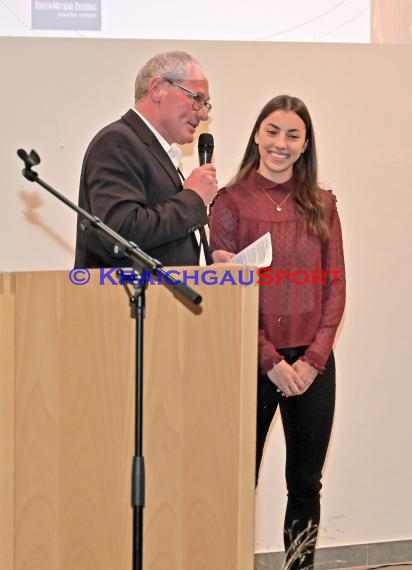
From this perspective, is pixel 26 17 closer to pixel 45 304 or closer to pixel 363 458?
pixel 45 304

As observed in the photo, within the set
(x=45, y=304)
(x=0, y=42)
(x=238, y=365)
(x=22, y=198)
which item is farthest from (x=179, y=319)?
(x=0, y=42)

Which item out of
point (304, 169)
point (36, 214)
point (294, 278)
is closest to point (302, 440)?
point (294, 278)

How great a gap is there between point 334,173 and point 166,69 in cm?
91

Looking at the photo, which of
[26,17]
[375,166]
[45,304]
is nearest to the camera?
[45,304]

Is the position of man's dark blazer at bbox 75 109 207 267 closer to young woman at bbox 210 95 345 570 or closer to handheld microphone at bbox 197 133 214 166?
handheld microphone at bbox 197 133 214 166

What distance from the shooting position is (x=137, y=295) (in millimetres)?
1688

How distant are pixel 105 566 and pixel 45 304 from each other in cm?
54

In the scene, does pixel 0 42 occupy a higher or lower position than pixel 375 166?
higher

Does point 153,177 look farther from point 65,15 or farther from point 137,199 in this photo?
point 65,15

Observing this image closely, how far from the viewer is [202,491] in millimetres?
1805

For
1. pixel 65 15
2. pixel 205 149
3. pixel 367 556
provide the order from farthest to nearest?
pixel 367 556, pixel 65 15, pixel 205 149

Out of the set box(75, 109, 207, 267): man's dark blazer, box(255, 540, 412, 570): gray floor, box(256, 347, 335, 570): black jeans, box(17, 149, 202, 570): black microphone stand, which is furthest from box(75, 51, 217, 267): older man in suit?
box(255, 540, 412, 570): gray floor

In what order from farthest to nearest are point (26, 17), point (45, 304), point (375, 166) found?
1. point (375, 166)
2. point (26, 17)
3. point (45, 304)

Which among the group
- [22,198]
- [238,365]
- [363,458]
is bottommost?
[363,458]
